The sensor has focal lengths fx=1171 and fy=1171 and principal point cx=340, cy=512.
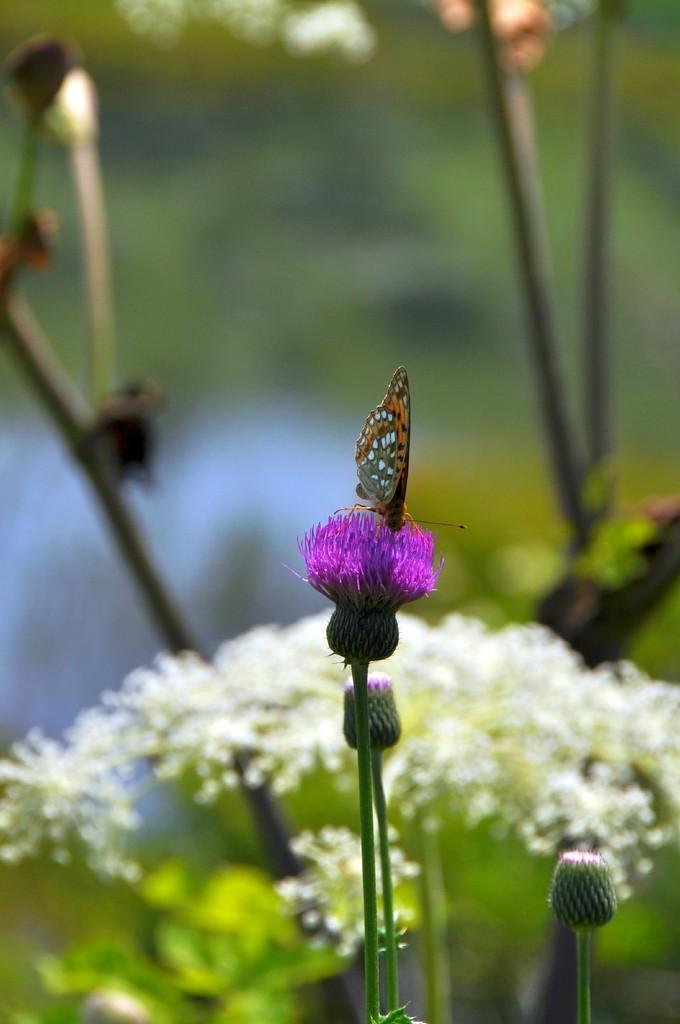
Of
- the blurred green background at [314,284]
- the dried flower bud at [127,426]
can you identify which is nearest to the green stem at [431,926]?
the dried flower bud at [127,426]

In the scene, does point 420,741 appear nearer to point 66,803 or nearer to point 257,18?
point 66,803

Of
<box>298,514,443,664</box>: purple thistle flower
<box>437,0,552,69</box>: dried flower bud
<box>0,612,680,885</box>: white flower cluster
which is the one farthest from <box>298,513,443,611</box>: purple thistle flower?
<box>437,0,552,69</box>: dried flower bud

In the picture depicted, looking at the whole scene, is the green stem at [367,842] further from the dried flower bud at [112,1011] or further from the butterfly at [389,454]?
the dried flower bud at [112,1011]

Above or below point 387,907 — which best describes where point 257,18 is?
above

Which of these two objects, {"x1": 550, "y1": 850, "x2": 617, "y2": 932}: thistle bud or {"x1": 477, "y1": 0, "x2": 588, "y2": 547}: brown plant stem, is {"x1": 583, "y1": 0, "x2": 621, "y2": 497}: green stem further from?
{"x1": 550, "y1": 850, "x2": 617, "y2": 932}: thistle bud

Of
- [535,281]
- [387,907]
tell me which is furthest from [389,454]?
[535,281]

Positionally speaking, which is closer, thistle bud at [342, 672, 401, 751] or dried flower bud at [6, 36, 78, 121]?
thistle bud at [342, 672, 401, 751]

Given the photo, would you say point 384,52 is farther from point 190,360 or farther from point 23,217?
point 23,217
